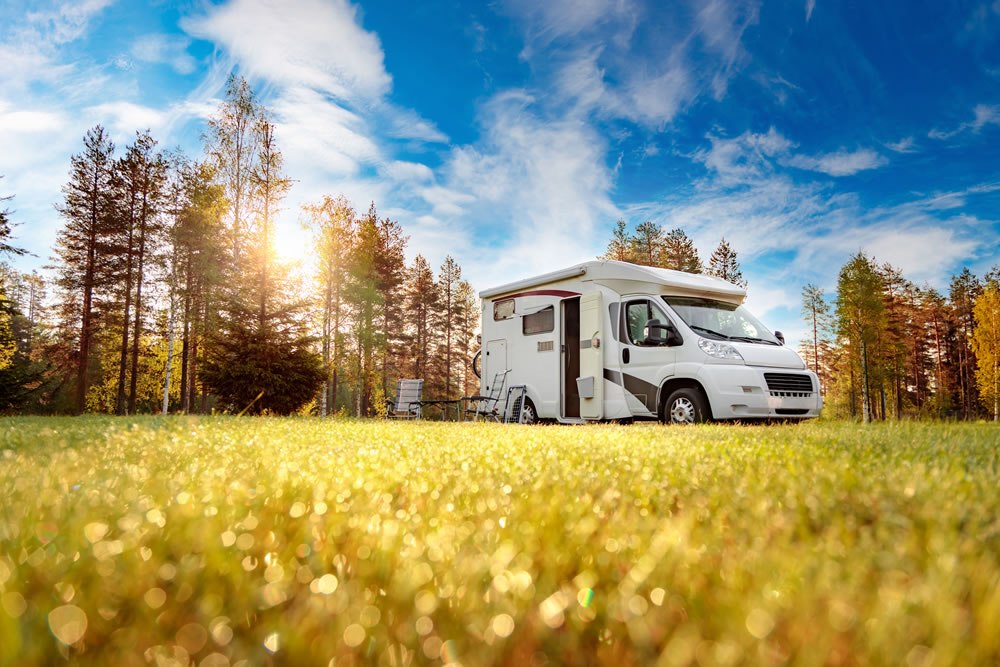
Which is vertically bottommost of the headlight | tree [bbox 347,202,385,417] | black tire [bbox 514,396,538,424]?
black tire [bbox 514,396,538,424]

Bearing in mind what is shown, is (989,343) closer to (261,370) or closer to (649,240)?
(649,240)

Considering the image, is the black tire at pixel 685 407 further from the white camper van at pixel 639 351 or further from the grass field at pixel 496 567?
the grass field at pixel 496 567

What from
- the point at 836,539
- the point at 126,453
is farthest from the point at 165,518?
the point at 126,453

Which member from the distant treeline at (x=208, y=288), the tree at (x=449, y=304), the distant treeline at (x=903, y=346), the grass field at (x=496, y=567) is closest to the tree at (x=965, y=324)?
the distant treeline at (x=903, y=346)

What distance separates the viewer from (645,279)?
978cm

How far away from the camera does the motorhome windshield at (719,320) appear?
909 centimetres

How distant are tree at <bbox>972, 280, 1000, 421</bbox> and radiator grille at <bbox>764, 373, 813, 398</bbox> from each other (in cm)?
3465

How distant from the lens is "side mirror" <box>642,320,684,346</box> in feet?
29.6

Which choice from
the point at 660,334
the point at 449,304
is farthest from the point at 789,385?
the point at 449,304

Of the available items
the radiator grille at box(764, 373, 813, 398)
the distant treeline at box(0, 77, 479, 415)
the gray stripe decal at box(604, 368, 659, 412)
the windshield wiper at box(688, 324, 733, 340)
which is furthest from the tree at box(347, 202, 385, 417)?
the radiator grille at box(764, 373, 813, 398)

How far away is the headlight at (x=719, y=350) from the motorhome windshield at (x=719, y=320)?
10.1 inches

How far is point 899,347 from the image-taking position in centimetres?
3822

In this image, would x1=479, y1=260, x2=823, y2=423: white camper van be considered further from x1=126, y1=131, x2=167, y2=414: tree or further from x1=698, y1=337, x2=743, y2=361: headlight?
x1=126, y1=131, x2=167, y2=414: tree

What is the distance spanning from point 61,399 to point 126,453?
36391mm
